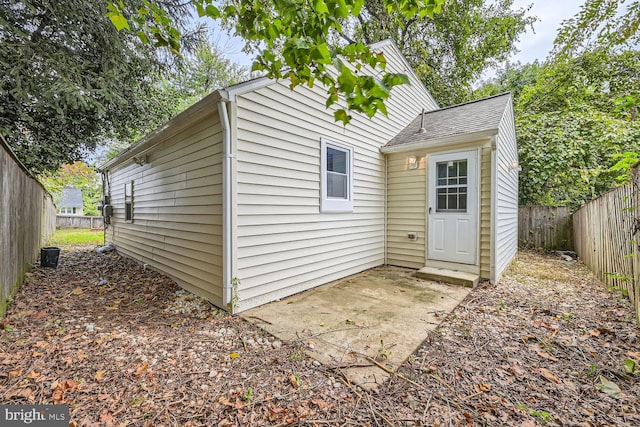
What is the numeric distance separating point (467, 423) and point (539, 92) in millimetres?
14181

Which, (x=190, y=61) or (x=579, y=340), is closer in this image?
(x=579, y=340)

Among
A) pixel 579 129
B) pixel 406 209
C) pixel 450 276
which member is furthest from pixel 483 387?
pixel 579 129

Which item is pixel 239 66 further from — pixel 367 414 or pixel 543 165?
pixel 367 414

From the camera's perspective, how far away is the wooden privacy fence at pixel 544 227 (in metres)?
8.34

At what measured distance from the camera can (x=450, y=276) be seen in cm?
489

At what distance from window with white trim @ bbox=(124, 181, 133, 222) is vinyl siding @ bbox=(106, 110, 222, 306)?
27 cm

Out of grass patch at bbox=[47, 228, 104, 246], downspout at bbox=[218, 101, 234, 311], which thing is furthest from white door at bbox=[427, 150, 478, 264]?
grass patch at bbox=[47, 228, 104, 246]

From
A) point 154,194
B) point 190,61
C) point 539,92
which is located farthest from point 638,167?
point 539,92

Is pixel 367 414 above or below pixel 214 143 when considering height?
below

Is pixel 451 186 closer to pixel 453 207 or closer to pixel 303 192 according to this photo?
pixel 453 207

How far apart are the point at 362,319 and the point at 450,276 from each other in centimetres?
239

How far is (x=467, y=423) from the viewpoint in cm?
181

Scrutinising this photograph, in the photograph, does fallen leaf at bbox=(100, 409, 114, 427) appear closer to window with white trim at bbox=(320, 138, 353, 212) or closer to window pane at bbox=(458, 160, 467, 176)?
window with white trim at bbox=(320, 138, 353, 212)

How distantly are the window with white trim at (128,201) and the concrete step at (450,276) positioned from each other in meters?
7.01
